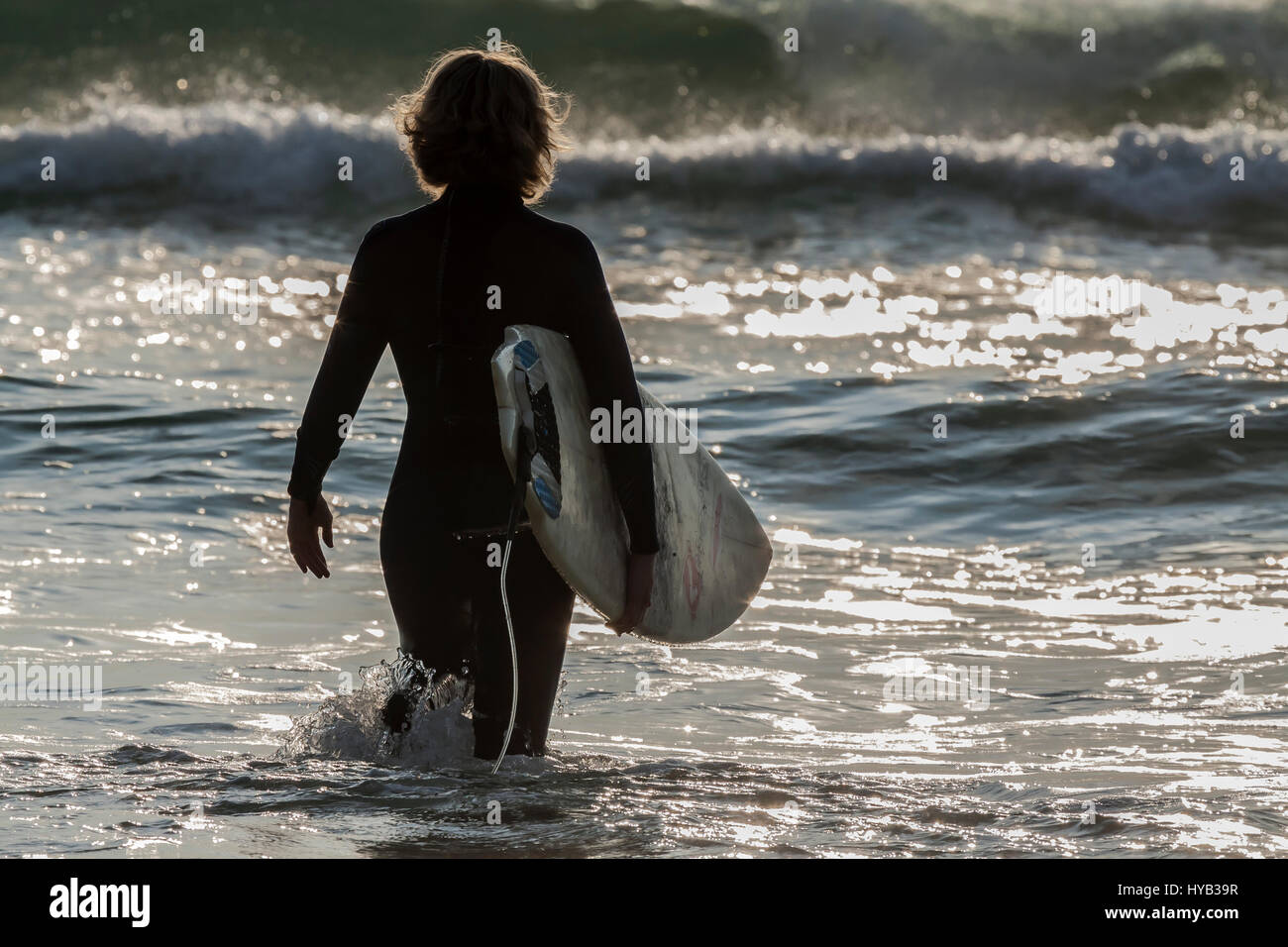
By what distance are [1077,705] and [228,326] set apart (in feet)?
23.3

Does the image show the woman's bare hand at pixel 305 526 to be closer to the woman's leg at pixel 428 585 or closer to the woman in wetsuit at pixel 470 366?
the woman in wetsuit at pixel 470 366

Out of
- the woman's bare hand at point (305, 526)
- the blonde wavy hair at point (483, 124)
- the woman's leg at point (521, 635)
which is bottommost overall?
the woman's leg at point (521, 635)

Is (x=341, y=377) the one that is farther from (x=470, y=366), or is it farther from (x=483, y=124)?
(x=483, y=124)

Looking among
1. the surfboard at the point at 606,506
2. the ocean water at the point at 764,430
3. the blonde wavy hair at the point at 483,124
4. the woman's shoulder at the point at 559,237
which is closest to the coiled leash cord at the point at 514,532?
the surfboard at the point at 606,506

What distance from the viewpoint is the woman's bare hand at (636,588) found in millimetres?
3070

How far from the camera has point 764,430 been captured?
8.08 meters

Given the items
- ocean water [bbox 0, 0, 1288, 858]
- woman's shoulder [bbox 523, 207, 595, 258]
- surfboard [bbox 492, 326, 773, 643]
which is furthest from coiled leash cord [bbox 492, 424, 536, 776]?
woman's shoulder [bbox 523, 207, 595, 258]

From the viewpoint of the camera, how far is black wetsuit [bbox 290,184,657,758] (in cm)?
296

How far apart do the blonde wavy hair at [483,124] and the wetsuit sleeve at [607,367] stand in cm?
19

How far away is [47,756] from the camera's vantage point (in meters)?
3.58

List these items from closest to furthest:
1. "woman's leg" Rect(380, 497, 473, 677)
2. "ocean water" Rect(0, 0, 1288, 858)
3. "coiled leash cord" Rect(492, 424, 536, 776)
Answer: "coiled leash cord" Rect(492, 424, 536, 776), "woman's leg" Rect(380, 497, 473, 677), "ocean water" Rect(0, 0, 1288, 858)

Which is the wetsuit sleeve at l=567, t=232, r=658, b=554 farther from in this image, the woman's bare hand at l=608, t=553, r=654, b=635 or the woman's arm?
the woman's arm
